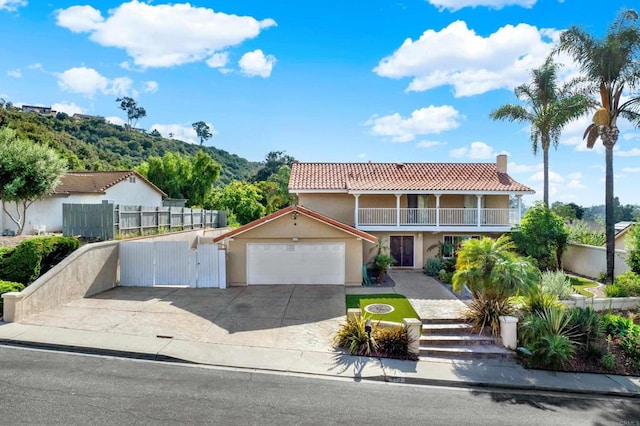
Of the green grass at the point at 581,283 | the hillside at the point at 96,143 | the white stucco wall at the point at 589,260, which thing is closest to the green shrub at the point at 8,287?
the green grass at the point at 581,283

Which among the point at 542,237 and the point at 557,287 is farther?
the point at 542,237

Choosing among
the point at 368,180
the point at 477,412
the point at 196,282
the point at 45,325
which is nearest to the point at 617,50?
the point at 368,180

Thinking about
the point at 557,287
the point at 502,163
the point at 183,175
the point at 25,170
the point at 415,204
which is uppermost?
the point at 183,175

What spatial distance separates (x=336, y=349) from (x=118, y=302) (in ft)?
28.4

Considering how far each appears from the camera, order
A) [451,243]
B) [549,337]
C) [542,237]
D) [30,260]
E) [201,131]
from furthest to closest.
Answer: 1. [201,131]
2. [451,243]
3. [542,237]
4. [30,260]
5. [549,337]

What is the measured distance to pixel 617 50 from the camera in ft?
55.2

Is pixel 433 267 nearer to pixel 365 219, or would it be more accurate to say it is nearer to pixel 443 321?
pixel 365 219

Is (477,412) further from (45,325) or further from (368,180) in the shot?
(368,180)

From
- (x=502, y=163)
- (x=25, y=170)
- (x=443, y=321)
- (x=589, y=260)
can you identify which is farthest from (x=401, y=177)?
(x=25, y=170)

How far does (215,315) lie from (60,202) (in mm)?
16313

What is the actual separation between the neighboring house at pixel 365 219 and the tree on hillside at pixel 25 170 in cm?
953

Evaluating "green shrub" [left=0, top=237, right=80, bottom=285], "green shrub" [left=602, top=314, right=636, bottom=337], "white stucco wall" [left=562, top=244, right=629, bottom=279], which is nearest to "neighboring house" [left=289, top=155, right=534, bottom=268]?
"white stucco wall" [left=562, top=244, right=629, bottom=279]

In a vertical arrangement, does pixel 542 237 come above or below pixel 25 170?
below

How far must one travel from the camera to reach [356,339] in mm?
10672
